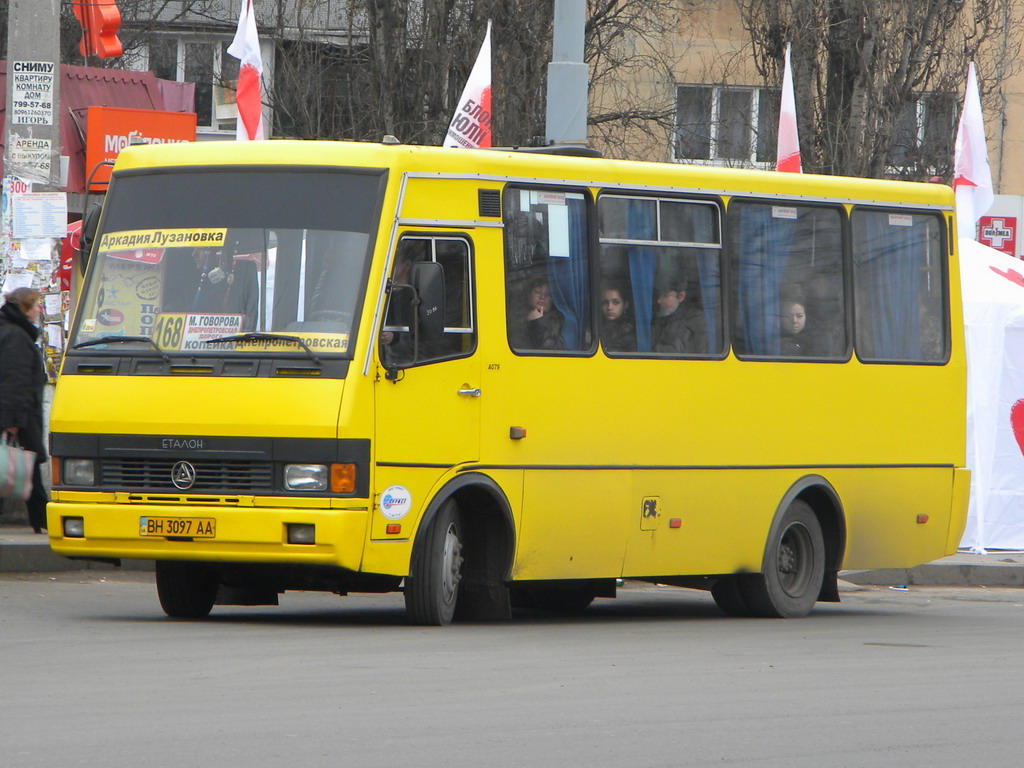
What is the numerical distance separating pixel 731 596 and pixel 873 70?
1460 cm

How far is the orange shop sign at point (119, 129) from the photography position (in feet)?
67.6

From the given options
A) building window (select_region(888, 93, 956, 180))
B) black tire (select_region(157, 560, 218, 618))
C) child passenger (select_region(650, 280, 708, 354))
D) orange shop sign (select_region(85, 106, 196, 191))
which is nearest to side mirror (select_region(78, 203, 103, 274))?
black tire (select_region(157, 560, 218, 618))

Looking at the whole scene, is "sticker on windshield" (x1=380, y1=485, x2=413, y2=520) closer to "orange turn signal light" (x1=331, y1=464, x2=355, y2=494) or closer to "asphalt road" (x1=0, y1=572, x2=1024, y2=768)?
"orange turn signal light" (x1=331, y1=464, x2=355, y2=494)

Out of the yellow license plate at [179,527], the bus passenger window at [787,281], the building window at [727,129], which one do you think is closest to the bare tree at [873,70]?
the building window at [727,129]

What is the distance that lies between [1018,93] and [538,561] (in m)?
22.7

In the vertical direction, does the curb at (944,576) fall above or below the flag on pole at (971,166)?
below

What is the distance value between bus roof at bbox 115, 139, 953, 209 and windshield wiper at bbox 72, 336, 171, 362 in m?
1.07

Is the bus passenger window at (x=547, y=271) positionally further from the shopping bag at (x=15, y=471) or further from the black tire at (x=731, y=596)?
the shopping bag at (x=15, y=471)

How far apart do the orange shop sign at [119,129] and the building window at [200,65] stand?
411 inches

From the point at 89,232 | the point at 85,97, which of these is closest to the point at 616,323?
the point at 89,232

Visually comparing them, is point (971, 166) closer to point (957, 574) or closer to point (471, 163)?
point (957, 574)

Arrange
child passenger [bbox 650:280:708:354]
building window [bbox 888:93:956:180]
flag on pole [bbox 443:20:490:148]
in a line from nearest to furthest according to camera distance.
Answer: child passenger [bbox 650:280:708:354]
flag on pole [bbox 443:20:490:148]
building window [bbox 888:93:956:180]

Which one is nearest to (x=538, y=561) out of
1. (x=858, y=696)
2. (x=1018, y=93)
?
(x=858, y=696)

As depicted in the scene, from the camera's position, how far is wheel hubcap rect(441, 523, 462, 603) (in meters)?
11.2
